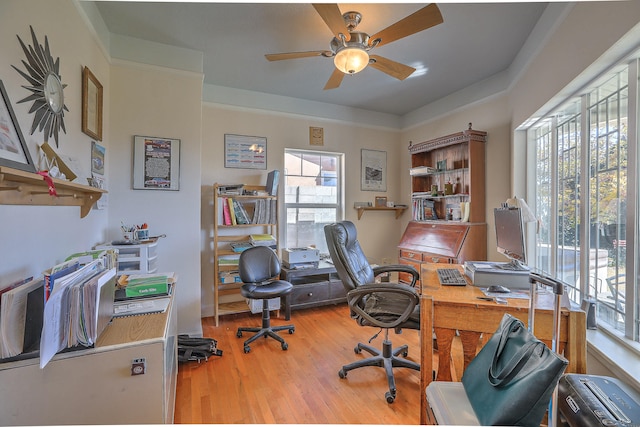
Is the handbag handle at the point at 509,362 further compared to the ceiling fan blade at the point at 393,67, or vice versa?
the ceiling fan blade at the point at 393,67

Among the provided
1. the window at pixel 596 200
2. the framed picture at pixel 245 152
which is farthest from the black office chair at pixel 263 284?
the window at pixel 596 200

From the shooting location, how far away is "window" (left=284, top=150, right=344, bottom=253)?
147 inches

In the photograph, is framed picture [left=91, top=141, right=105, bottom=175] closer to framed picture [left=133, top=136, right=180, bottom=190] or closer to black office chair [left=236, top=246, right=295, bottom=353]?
framed picture [left=133, top=136, right=180, bottom=190]

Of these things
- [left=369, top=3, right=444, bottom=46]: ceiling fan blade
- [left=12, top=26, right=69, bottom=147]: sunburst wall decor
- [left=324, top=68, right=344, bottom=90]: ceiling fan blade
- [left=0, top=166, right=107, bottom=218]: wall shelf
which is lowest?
[left=0, top=166, right=107, bottom=218]: wall shelf

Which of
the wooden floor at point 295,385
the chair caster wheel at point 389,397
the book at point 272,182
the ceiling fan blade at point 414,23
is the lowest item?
the wooden floor at point 295,385

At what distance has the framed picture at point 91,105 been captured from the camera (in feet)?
5.97

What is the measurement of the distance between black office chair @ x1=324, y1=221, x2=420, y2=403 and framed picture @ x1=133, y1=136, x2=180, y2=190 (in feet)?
5.22

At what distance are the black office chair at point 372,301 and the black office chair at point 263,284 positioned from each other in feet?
2.47

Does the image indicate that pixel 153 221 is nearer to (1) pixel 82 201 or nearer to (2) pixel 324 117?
(1) pixel 82 201

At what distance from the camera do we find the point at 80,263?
1.35 meters

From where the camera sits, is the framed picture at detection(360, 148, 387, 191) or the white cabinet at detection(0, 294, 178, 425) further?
the framed picture at detection(360, 148, 387, 191)

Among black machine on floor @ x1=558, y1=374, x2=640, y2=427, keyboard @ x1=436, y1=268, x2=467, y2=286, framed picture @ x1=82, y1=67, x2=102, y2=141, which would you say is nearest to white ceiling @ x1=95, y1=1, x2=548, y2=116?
framed picture @ x1=82, y1=67, x2=102, y2=141

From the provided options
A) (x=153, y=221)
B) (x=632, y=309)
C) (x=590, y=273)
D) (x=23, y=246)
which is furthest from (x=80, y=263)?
(x=590, y=273)

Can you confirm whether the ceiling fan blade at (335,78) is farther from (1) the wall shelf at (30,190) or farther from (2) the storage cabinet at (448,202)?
(1) the wall shelf at (30,190)
